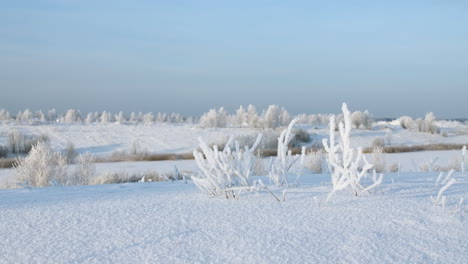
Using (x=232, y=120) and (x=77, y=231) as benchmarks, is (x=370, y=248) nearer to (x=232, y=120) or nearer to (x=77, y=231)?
(x=77, y=231)

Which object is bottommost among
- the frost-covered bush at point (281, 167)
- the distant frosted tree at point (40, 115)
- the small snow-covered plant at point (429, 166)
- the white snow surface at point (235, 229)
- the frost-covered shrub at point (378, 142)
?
the frost-covered shrub at point (378, 142)

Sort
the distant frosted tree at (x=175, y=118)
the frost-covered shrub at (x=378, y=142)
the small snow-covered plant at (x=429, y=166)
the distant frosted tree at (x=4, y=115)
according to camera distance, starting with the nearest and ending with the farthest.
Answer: the small snow-covered plant at (x=429, y=166) < the frost-covered shrub at (x=378, y=142) < the distant frosted tree at (x=4, y=115) < the distant frosted tree at (x=175, y=118)

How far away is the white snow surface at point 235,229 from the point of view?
217 cm

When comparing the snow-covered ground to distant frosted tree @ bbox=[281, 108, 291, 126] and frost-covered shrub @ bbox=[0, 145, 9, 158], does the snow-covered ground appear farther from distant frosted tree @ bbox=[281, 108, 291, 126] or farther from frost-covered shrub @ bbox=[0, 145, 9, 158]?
distant frosted tree @ bbox=[281, 108, 291, 126]

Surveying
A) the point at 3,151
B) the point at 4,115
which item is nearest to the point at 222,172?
the point at 3,151

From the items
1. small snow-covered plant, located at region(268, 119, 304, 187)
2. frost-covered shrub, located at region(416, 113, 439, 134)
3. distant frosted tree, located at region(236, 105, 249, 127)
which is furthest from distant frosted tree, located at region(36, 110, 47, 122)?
small snow-covered plant, located at region(268, 119, 304, 187)

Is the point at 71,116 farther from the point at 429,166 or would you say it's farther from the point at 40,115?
the point at 429,166

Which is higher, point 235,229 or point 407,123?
point 235,229

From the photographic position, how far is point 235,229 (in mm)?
2529

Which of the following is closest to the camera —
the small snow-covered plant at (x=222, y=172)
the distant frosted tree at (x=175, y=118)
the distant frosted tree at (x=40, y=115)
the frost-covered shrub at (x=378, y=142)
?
the small snow-covered plant at (x=222, y=172)

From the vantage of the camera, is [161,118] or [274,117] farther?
[161,118]

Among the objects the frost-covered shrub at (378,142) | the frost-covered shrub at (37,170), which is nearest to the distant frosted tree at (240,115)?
the frost-covered shrub at (378,142)

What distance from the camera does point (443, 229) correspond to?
2.54 metres

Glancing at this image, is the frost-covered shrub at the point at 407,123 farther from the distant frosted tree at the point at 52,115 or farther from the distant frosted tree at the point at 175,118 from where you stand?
the distant frosted tree at the point at 52,115
